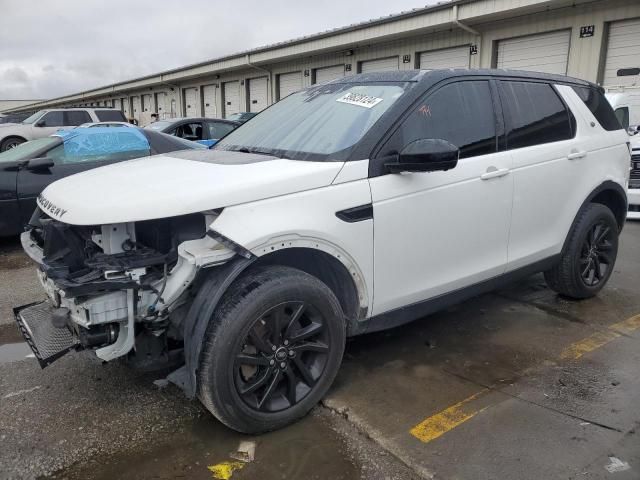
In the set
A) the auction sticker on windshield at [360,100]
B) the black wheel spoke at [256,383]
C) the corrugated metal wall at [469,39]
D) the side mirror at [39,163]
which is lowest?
the black wheel spoke at [256,383]

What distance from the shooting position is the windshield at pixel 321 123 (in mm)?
2982

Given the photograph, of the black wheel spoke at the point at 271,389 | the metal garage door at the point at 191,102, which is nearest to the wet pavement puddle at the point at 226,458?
the black wheel spoke at the point at 271,389

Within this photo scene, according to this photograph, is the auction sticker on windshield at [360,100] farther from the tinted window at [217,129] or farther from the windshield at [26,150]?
the tinted window at [217,129]

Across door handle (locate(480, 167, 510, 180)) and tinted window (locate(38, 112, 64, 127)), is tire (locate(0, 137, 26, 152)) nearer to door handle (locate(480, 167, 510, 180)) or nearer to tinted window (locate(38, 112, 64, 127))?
tinted window (locate(38, 112, 64, 127))

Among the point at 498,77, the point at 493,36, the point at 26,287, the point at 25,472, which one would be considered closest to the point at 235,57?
the point at 493,36

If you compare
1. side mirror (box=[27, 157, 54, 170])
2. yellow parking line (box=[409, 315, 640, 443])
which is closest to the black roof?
yellow parking line (box=[409, 315, 640, 443])

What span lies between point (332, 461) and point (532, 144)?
2.52 metres

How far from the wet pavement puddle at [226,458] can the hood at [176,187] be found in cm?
114

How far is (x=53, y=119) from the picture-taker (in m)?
18.3

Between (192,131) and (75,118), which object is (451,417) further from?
(75,118)

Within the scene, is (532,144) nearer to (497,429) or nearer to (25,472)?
(497,429)

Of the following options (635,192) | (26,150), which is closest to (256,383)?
(26,150)

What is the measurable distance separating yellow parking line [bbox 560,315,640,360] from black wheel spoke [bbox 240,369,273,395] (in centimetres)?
207

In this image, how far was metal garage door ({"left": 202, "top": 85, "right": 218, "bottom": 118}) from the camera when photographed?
93.0 feet
